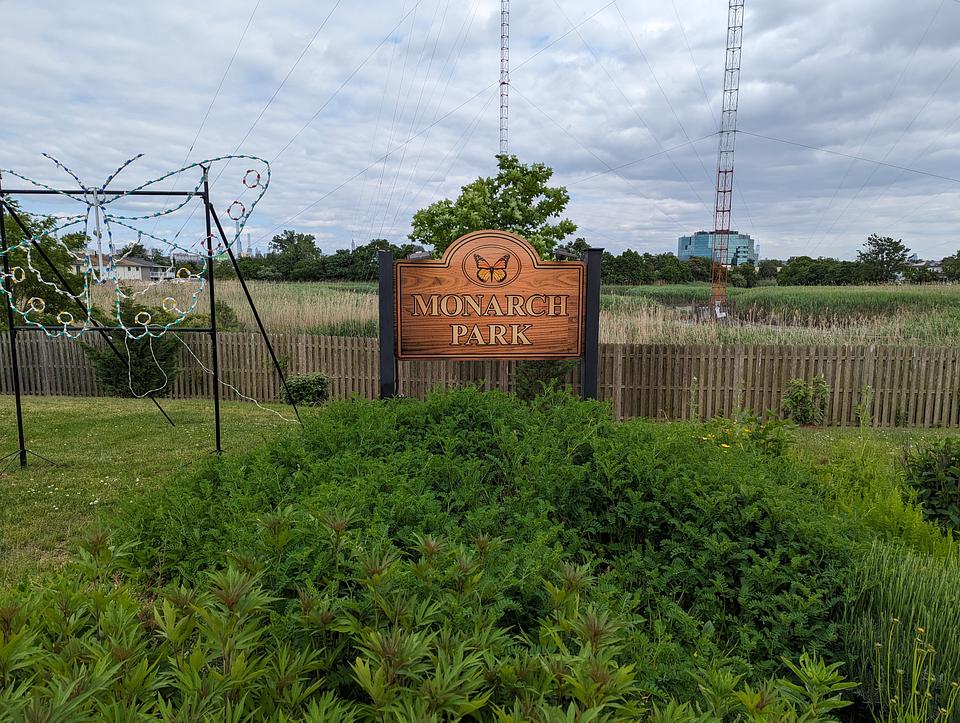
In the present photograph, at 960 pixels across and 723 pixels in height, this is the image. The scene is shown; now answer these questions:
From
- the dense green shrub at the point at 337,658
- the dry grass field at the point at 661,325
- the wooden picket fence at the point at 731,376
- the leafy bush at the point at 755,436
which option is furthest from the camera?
the dry grass field at the point at 661,325

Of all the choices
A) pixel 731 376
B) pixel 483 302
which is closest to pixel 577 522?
pixel 483 302

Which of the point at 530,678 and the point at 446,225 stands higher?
the point at 446,225

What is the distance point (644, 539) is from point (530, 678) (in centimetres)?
198

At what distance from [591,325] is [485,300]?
124cm

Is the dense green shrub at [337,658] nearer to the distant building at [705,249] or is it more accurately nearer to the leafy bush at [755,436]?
the leafy bush at [755,436]

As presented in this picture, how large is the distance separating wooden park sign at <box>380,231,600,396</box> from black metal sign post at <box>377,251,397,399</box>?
11mm

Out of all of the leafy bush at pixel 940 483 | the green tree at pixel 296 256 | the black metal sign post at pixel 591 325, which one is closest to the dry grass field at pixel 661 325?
the black metal sign post at pixel 591 325

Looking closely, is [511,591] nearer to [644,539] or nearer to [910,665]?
[644,539]

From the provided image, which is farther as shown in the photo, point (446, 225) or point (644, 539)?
point (446, 225)

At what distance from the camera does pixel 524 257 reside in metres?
6.92

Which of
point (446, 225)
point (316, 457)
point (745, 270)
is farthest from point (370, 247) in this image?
point (316, 457)

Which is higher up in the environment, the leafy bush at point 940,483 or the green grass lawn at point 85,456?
the leafy bush at point 940,483

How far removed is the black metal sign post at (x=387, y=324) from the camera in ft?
22.4

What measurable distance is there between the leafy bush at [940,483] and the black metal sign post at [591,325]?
309 cm
